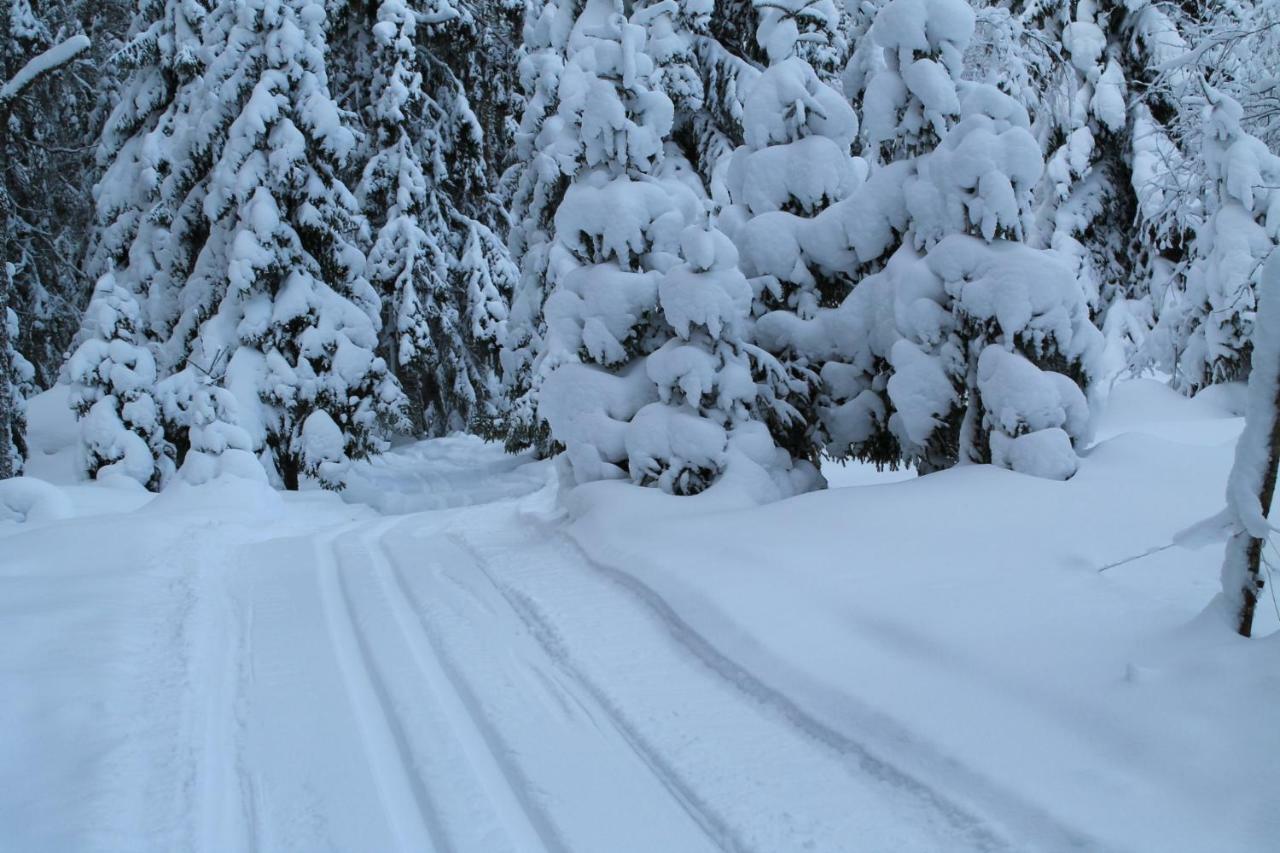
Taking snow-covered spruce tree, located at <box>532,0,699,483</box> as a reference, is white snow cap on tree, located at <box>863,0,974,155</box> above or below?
above

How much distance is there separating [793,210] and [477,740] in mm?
7557

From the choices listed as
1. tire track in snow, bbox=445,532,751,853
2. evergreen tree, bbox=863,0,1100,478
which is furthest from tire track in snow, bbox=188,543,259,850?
evergreen tree, bbox=863,0,1100,478

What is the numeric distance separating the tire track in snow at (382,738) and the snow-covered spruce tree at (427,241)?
44.7ft

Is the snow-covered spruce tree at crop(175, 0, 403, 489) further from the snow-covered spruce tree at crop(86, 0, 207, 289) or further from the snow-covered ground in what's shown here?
the snow-covered ground

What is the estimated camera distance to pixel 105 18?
23547 millimetres

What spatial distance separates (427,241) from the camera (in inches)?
770

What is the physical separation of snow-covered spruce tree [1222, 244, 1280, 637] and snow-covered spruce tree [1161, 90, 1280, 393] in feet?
22.1

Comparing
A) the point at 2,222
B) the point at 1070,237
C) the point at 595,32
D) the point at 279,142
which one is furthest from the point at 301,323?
the point at 1070,237

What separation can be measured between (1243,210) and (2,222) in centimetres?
1660

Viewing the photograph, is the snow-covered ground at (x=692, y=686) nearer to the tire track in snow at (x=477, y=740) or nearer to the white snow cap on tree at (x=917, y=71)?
Result: the tire track in snow at (x=477, y=740)

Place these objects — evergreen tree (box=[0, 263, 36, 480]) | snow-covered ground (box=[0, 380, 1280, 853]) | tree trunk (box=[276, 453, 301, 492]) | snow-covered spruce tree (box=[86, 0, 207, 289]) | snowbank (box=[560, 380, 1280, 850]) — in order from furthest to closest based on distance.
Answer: snow-covered spruce tree (box=[86, 0, 207, 289]), tree trunk (box=[276, 453, 301, 492]), evergreen tree (box=[0, 263, 36, 480]), snow-covered ground (box=[0, 380, 1280, 853]), snowbank (box=[560, 380, 1280, 850])

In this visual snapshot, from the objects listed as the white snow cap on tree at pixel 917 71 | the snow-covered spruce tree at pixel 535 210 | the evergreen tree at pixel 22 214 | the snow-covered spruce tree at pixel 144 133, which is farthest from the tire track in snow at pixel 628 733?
the snow-covered spruce tree at pixel 144 133

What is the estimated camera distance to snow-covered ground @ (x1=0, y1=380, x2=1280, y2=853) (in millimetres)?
3438

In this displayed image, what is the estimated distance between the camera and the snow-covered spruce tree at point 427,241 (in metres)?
19.2
